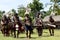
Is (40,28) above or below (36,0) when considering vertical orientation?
below

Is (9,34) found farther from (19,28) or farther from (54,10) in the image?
(54,10)

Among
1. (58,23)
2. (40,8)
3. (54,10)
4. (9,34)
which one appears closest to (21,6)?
(40,8)

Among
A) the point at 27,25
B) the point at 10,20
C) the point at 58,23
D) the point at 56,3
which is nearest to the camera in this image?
the point at 27,25

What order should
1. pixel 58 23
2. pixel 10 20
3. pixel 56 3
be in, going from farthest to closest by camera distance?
pixel 56 3 → pixel 58 23 → pixel 10 20

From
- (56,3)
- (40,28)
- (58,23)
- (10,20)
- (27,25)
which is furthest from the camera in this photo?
(56,3)

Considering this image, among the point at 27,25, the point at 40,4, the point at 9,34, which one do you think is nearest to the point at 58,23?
the point at 40,4

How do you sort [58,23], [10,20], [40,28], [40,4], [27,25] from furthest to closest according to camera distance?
1. [40,4]
2. [58,23]
3. [10,20]
4. [40,28]
5. [27,25]

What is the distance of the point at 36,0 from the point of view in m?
81.2

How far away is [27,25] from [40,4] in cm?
6607

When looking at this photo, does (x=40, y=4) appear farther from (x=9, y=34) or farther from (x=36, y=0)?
(x=9, y=34)

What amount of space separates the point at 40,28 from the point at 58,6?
59.0 m

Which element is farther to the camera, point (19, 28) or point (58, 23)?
point (58, 23)

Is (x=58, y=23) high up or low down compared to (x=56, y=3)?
down

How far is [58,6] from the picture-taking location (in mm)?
79000
